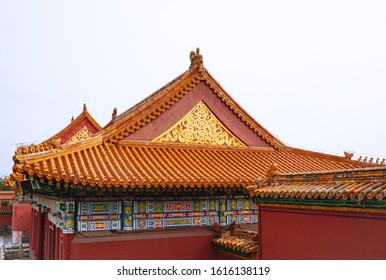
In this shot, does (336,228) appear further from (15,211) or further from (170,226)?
(15,211)

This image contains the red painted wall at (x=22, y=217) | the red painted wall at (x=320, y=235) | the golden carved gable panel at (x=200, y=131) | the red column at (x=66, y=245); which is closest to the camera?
the red painted wall at (x=320, y=235)

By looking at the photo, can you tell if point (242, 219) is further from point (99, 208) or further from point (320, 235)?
point (320, 235)

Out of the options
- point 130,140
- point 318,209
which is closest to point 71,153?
point 130,140

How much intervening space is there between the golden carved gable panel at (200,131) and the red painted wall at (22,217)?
1539 cm

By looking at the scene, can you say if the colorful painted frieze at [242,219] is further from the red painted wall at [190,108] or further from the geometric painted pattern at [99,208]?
the geometric painted pattern at [99,208]

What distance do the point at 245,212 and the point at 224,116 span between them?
3.10 metres

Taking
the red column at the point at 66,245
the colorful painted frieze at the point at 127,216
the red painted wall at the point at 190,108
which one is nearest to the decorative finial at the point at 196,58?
the red painted wall at the point at 190,108

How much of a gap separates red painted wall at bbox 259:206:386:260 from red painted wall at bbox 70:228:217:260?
8.30 ft

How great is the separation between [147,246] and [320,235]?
432 centimetres

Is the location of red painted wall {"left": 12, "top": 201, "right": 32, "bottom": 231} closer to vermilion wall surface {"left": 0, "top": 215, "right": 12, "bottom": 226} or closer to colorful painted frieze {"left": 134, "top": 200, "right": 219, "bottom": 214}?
vermilion wall surface {"left": 0, "top": 215, "right": 12, "bottom": 226}

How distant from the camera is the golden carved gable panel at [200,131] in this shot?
34.1 ft

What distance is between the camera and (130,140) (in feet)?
31.9

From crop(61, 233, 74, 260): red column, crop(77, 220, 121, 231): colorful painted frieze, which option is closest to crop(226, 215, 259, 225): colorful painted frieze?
crop(77, 220, 121, 231): colorful painted frieze

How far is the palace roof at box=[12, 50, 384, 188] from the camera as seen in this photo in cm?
733
